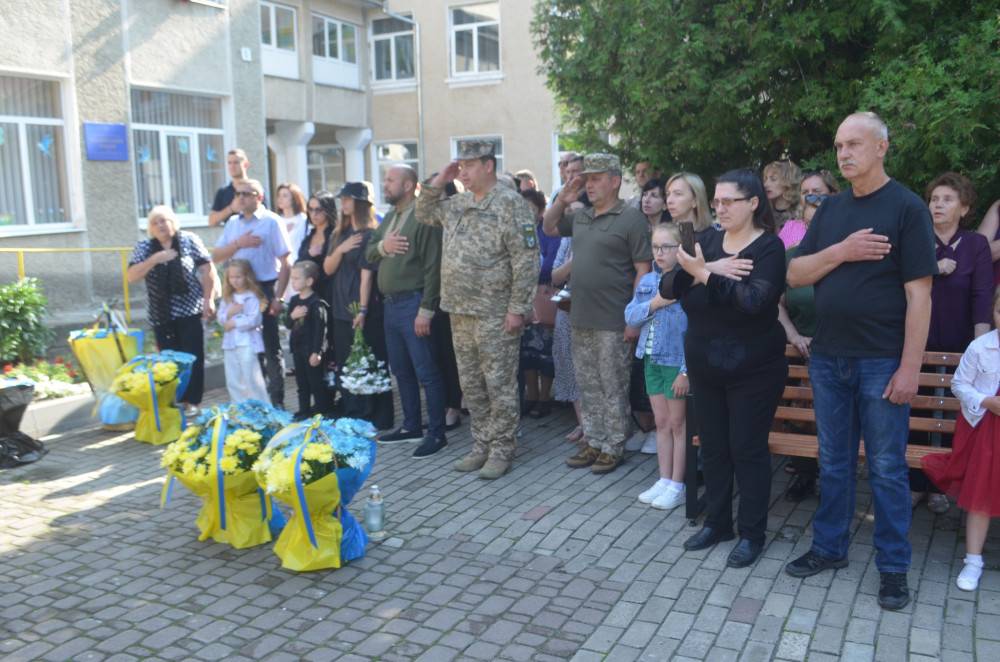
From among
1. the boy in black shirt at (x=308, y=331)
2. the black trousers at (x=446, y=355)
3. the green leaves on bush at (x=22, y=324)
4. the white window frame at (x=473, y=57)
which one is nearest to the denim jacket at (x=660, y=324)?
the black trousers at (x=446, y=355)

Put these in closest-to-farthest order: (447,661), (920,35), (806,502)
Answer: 1. (447,661)
2. (806,502)
3. (920,35)

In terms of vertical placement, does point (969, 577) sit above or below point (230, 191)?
below

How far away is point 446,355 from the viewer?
22.7 ft

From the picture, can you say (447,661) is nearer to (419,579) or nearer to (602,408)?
(419,579)

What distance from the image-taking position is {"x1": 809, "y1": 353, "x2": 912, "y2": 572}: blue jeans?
12.9 feet

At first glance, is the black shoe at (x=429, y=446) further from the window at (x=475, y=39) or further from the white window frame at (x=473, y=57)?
the window at (x=475, y=39)

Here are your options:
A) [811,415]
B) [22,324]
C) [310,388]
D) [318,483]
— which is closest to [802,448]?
[811,415]

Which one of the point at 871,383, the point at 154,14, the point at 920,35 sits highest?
the point at 154,14

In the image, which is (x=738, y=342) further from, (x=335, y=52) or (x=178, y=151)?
(x=335, y=52)

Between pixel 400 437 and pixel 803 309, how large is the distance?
3.24 metres

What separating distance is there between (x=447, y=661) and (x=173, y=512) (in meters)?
2.60

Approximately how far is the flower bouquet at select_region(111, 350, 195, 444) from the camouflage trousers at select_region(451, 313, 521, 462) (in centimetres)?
251

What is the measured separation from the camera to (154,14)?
1387 cm

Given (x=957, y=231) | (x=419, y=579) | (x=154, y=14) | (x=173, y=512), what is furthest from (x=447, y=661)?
(x=154, y=14)
